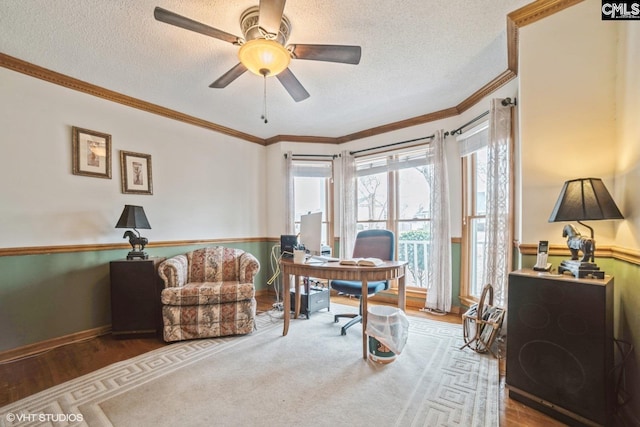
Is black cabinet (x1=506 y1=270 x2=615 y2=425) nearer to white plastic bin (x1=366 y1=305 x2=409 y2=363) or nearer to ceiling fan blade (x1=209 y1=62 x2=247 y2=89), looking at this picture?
white plastic bin (x1=366 y1=305 x2=409 y2=363)

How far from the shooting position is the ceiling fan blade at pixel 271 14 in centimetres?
151

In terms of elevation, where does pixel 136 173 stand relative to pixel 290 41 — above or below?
below

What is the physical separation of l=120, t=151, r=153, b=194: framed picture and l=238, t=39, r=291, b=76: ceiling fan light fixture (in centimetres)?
209

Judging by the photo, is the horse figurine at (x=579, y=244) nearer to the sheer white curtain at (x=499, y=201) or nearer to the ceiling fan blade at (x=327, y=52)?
the sheer white curtain at (x=499, y=201)

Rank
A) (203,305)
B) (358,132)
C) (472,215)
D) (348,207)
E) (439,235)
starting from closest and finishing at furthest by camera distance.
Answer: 1. (203,305)
2. (472,215)
3. (439,235)
4. (348,207)
5. (358,132)

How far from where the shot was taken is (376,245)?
3186 millimetres

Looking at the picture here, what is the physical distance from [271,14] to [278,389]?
2.35 meters

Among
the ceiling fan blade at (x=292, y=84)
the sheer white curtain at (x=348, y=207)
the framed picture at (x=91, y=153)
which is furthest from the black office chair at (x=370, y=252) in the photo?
the framed picture at (x=91, y=153)

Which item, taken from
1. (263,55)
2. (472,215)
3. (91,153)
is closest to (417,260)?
(472,215)

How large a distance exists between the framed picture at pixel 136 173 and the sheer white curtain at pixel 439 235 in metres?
3.54

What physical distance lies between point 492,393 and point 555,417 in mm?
313

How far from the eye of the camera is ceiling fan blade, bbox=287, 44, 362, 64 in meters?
1.84

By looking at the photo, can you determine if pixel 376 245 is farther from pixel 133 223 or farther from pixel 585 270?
pixel 133 223

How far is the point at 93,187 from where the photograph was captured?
2875 millimetres
